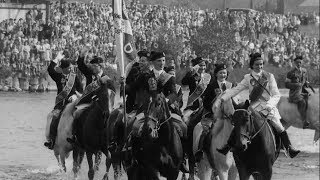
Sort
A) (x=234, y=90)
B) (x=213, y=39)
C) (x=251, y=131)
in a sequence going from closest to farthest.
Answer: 1. (x=251, y=131)
2. (x=234, y=90)
3. (x=213, y=39)

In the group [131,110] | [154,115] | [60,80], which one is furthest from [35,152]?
[154,115]

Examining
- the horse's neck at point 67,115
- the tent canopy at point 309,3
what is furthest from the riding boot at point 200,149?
the tent canopy at point 309,3

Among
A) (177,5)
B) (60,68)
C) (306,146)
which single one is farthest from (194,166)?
(177,5)

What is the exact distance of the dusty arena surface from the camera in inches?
775

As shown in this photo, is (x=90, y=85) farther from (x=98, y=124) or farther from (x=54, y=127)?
(x=54, y=127)

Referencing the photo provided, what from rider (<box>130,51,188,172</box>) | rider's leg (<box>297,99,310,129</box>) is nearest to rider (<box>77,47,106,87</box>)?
rider (<box>130,51,188,172</box>)

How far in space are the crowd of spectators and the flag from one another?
17962 millimetres

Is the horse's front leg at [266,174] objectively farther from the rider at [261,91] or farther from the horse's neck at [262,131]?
the rider at [261,91]

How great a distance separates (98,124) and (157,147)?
3.49 meters

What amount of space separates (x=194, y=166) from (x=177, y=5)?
29.5 metres

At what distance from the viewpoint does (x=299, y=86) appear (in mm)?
24266

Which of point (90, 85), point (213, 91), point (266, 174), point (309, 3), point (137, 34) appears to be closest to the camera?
point (266, 174)

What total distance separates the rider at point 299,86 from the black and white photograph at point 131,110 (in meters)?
0.03

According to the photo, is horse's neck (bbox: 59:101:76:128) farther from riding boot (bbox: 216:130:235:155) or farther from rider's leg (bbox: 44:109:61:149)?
riding boot (bbox: 216:130:235:155)
